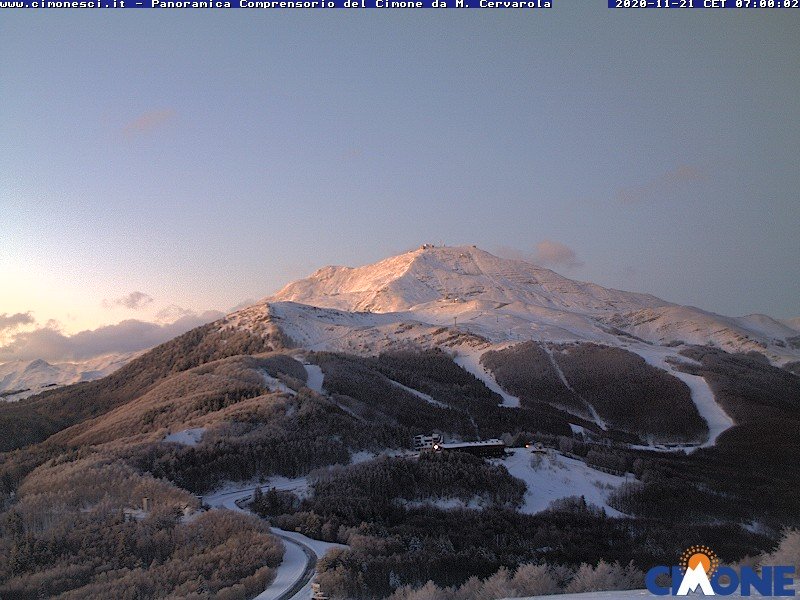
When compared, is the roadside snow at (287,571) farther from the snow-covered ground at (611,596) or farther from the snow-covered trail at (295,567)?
the snow-covered ground at (611,596)

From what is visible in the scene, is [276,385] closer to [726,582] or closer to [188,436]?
[188,436]

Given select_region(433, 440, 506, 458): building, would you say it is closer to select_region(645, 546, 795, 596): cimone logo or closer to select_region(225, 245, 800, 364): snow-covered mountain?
select_region(645, 546, 795, 596): cimone logo

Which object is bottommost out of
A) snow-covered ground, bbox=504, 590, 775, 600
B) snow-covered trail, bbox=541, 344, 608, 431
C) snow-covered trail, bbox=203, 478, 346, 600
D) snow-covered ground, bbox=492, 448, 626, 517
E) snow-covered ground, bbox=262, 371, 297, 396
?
snow-covered trail, bbox=541, 344, 608, 431

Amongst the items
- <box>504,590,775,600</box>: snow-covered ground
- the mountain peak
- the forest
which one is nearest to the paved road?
the forest

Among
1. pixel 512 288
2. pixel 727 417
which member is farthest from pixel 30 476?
pixel 512 288

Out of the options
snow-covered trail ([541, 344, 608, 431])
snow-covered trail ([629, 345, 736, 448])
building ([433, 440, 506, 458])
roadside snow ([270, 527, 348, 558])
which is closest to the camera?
roadside snow ([270, 527, 348, 558])

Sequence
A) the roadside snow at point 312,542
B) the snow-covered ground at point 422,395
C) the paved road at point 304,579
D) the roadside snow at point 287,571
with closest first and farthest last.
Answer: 1. the paved road at point 304,579
2. the roadside snow at point 287,571
3. the roadside snow at point 312,542
4. the snow-covered ground at point 422,395

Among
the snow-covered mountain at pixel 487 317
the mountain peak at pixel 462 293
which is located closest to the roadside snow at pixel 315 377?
the snow-covered mountain at pixel 487 317
